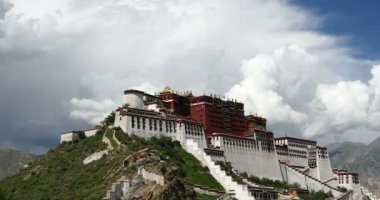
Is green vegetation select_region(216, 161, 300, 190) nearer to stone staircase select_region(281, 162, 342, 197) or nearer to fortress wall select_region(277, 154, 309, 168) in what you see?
stone staircase select_region(281, 162, 342, 197)

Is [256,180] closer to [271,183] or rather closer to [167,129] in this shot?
[271,183]

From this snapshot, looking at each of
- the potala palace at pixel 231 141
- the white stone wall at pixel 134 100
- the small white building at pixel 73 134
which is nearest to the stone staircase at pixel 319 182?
the potala palace at pixel 231 141

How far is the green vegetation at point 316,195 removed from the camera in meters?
110

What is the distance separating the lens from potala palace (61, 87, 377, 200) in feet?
336

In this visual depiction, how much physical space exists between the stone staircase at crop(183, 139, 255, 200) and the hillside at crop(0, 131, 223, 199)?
1217 mm

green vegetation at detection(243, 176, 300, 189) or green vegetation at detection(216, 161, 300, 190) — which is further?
green vegetation at detection(243, 176, 300, 189)

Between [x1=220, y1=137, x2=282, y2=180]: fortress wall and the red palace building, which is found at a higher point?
the red palace building

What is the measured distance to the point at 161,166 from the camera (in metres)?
84.4

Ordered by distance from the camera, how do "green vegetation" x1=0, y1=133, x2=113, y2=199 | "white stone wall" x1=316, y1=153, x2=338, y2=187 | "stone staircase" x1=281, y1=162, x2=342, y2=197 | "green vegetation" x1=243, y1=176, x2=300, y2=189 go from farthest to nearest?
"white stone wall" x1=316, y1=153, x2=338, y2=187 → "stone staircase" x1=281, y1=162, x2=342, y2=197 → "green vegetation" x1=243, y1=176, x2=300, y2=189 → "green vegetation" x1=0, y1=133, x2=113, y2=199

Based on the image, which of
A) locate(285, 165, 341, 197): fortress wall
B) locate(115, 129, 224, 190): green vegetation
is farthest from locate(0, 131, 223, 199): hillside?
locate(285, 165, 341, 197): fortress wall

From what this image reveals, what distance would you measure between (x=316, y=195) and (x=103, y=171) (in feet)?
142

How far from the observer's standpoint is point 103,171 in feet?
291

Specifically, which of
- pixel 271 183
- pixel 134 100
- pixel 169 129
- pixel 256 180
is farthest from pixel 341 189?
pixel 134 100

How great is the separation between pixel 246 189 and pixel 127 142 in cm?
1913
